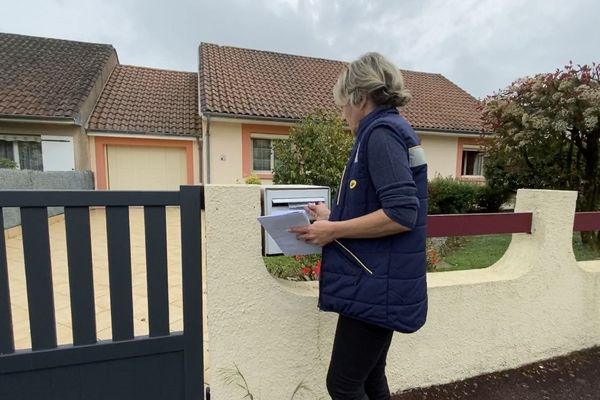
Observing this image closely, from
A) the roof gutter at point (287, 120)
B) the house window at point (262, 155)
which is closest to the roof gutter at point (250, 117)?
the roof gutter at point (287, 120)

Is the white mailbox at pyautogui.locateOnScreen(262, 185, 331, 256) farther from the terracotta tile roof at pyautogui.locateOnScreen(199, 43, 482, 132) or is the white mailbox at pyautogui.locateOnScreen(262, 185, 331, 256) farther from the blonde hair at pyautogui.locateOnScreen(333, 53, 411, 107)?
the terracotta tile roof at pyautogui.locateOnScreen(199, 43, 482, 132)

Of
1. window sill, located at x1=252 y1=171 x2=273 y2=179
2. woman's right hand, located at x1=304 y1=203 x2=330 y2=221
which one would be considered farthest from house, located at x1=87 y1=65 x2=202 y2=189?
woman's right hand, located at x1=304 y1=203 x2=330 y2=221

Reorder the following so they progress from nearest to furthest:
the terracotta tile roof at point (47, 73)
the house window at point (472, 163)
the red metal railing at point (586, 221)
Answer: the red metal railing at point (586, 221), the terracotta tile roof at point (47, 73), the house window at point (472, 163)

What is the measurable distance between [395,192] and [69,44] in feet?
51.0

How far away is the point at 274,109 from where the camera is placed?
1074 centimetres

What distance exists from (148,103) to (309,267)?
10.1 m

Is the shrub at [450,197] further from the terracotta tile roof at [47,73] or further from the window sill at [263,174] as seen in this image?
the terracotta tile roof at [47,73]

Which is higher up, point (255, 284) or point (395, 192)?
point (395, 192)

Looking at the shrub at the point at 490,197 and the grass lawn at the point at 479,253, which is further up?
the shrub at the point at 490,197

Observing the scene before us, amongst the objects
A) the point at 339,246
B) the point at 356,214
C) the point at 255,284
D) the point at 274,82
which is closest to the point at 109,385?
the point at 255,284

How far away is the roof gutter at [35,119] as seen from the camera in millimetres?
9000

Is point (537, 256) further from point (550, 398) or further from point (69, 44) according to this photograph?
point (69, 44)

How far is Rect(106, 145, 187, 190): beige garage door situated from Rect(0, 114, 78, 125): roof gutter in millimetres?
1366

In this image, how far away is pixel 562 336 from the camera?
263 centimetres
